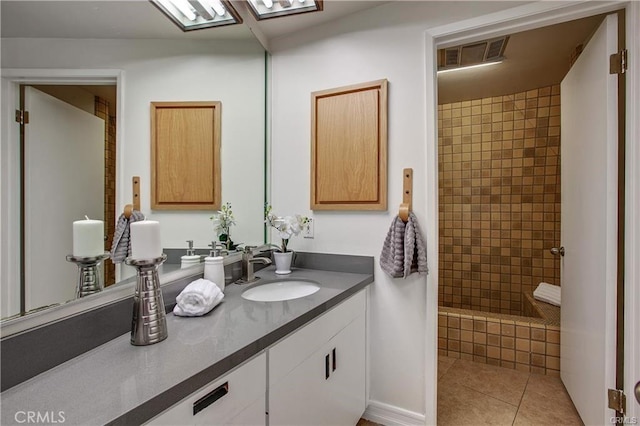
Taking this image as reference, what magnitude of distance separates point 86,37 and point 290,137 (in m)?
1.17

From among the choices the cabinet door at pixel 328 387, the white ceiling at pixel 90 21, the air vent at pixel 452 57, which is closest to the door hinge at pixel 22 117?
the white ceiling at pixel 90 21

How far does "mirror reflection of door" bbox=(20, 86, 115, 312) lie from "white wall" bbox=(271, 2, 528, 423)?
44.9 inches

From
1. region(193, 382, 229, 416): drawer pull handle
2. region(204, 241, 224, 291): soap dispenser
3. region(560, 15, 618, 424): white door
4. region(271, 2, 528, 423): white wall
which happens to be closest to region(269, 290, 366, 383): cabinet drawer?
region(193, 382, 229, 416): drawer pull handle

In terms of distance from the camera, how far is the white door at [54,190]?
2.52 ft

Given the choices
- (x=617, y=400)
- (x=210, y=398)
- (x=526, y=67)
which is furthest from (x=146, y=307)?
(x=526, y=67)

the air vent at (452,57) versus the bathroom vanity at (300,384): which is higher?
the air vent at (452,57)

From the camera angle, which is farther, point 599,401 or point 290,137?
point 290,137

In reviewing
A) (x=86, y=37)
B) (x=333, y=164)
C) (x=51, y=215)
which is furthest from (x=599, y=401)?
(x=86, y=37)

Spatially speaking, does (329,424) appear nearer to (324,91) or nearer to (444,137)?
(324,91)

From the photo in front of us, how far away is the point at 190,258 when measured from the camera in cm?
138

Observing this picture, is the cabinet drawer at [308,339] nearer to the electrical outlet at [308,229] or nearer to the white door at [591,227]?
the electrical outlet at [308,229]

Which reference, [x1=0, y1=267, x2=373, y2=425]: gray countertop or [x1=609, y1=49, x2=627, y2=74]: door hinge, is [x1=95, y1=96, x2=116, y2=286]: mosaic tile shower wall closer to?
[x1=0, y1=267, x2=373, y2=425]: gray countertop

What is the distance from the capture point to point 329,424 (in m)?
1.33

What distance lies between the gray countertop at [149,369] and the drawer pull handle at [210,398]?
4 centimetres
